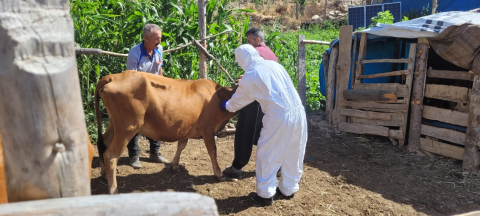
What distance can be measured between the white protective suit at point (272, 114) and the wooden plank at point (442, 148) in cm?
Result: 302

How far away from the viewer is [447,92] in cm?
656

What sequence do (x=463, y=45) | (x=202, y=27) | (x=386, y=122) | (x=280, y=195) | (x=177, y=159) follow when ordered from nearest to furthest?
1. (x=280, y=195)
2. (x=177, y=159)
3. (x=463, y=45)
4. (x=202, y=27)
5. (x=386, y=122)

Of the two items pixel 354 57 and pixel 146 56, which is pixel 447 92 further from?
pixel 146 56

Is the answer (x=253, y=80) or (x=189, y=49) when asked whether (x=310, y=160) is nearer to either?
(x=253, y=80)

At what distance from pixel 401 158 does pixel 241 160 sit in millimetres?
2787

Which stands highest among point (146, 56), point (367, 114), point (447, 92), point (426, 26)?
point (426, 26)

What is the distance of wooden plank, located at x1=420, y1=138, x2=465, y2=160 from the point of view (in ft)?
20.9

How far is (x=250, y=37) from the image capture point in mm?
5965

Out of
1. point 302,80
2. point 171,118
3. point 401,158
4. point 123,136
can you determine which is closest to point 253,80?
point 171,118

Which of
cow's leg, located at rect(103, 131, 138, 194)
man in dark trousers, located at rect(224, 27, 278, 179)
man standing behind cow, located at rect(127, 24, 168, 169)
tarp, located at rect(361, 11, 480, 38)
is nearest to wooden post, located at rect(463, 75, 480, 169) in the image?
tarp, located at rect(361, 11, 480, 38)

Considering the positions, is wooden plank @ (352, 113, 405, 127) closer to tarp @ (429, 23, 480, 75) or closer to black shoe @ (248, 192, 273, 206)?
tarp @ (429, 23, 480, 75)

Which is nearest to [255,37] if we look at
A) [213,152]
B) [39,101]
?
[213,152]

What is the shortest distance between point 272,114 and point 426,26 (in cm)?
358

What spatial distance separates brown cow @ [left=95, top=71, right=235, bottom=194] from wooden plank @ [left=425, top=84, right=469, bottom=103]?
340 centimetres
